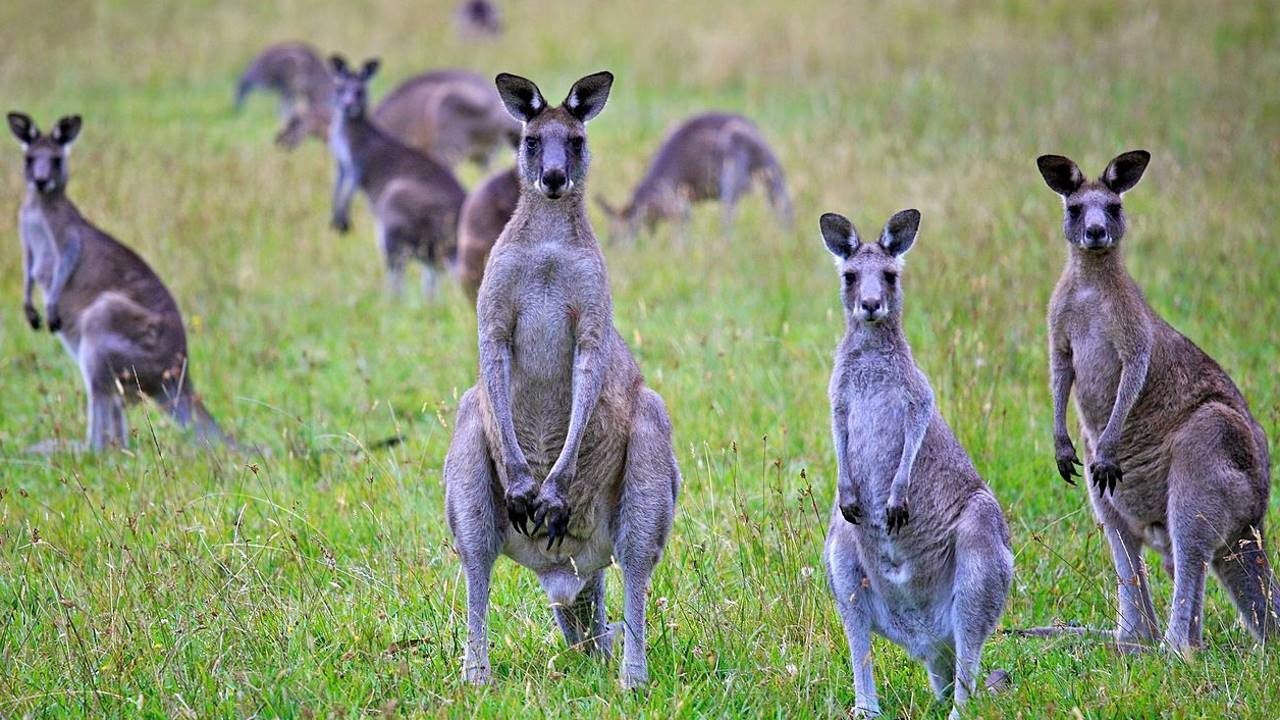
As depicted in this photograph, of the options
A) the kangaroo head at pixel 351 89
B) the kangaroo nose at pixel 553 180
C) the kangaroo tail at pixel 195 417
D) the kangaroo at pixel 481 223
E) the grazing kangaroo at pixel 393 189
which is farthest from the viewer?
the kangaroo head at pixel 351 89

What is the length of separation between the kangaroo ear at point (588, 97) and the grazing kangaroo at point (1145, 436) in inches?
57.4

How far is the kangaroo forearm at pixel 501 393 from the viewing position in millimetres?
4141

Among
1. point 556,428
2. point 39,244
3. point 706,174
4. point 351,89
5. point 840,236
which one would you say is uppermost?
point 351,89

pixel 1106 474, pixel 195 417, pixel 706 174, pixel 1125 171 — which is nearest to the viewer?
pixel 1106 474

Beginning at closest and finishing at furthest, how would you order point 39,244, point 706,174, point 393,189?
point 39,244
point 393,189
point 706,174

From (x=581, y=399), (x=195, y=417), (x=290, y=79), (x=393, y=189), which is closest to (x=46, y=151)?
(x=195, y=417)

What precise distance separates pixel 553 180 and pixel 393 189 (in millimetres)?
6492

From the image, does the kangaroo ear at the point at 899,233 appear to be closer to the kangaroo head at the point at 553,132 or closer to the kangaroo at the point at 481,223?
the kangaroo head at the point at 553,132

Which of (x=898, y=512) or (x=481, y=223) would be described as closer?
(x=898, y=512)

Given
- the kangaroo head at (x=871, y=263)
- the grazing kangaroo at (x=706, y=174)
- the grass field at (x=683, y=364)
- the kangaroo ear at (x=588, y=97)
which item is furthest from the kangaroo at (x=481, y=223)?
the kangaroo head at (x=871, y=263)

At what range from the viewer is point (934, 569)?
13.3 ft

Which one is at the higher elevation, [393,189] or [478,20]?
[478,20]

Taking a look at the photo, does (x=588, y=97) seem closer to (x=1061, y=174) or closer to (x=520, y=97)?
(x=520, y=97)

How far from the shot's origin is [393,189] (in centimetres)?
1051
